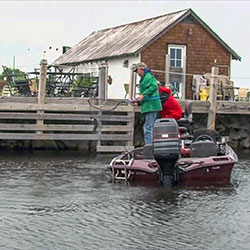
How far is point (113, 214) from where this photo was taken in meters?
8.52

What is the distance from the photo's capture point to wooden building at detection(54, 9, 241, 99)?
2931cm

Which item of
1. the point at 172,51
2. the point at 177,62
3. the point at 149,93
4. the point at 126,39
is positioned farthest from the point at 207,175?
the point at 126,39

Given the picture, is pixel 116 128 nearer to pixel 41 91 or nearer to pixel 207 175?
pixel 41 91

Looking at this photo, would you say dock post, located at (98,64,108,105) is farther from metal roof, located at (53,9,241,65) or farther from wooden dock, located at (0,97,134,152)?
metal roof, located at (53,9,241,65)

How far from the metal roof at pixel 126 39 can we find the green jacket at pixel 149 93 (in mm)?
16093

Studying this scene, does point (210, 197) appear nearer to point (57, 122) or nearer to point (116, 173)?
point (116, 173)

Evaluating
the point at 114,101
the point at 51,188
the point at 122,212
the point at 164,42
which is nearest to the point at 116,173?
the point at 51,188

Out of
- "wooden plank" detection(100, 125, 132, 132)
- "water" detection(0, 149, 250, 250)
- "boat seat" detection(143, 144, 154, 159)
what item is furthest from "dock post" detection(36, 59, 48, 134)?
"boat seat" detection(143, 144, 154, 159)

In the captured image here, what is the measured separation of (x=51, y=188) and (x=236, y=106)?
33.9 feet

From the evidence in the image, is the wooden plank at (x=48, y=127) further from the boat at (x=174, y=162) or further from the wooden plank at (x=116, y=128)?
the boat at (x=174, y=162)

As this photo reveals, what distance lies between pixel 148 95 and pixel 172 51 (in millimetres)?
17909

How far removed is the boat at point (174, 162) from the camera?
10.1 m

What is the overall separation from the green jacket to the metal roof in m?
16.1

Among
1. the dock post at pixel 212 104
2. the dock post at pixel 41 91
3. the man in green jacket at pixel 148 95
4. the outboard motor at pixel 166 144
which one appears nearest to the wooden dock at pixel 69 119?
the dock post at pixel 41 91
